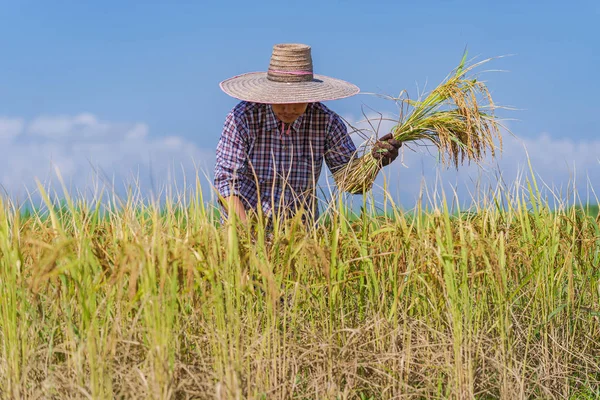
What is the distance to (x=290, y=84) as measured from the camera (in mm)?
4074

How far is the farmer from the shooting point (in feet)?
13.2

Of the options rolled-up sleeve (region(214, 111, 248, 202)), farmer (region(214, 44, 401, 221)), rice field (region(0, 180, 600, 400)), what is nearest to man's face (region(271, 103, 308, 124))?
farmer (region(214, 44, 401, 221))

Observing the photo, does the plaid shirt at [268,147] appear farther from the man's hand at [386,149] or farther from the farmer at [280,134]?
the man's hand at [386,149]

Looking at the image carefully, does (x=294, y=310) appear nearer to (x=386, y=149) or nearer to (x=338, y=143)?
(x=386, y=149)

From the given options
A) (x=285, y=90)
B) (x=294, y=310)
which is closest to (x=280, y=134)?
(x=285, y=90)

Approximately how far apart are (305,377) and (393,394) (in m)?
0.38

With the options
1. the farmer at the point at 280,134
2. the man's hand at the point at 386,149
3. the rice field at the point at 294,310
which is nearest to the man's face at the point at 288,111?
the farmer at the point at 280,134

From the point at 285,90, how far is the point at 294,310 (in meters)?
1.48

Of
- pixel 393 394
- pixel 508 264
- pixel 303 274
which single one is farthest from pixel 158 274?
pixel 508 264

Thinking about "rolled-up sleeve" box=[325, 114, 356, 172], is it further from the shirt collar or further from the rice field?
the rice field

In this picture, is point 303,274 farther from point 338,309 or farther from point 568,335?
point 568,335

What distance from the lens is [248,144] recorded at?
412cm

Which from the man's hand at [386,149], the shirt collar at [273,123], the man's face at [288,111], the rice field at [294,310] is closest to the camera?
the rice field at [294,310]

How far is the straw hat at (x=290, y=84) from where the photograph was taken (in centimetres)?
392
